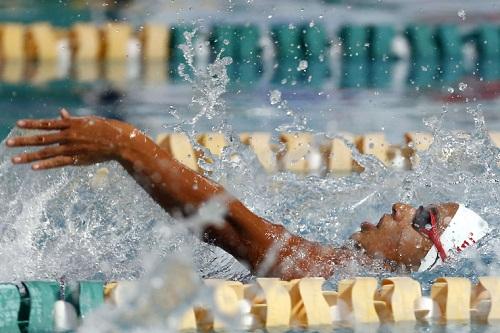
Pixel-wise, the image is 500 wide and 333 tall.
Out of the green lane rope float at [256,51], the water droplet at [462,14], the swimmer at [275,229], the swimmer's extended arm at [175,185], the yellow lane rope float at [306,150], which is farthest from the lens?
the water droplet at [462,14]

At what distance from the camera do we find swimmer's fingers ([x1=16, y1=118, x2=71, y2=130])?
298 cm

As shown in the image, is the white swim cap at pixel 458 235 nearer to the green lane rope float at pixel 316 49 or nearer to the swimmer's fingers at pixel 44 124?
the swimmer's fingers at pixel 44 124

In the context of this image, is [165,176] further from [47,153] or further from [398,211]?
[398,211]

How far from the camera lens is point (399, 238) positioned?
3.35m

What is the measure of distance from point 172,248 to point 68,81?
3.30m

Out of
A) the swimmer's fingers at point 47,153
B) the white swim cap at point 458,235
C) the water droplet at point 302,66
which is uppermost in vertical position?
the water droplet at point 302,66

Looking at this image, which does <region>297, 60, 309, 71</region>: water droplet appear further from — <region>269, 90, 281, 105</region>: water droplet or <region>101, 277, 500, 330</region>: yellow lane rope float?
<region>101, 277, 500, 330</region>: yellow lane rope float

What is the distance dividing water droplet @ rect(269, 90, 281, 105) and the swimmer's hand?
3.18 meters

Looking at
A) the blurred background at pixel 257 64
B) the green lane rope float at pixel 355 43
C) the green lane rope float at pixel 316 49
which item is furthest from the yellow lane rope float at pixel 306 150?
the green lane rope float at pixel 355 43

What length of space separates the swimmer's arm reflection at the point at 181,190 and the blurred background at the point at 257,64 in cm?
238

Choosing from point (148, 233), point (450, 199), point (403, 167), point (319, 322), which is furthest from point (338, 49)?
point (319, 322)

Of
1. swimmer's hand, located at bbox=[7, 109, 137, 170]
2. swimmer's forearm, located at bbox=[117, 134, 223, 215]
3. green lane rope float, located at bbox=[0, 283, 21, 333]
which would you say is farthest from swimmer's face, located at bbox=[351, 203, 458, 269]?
green lane rope float, located at bbox=[0, 283, 21, 333]

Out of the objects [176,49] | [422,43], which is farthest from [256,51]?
[422,43]

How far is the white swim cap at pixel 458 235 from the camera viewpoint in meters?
3.37
